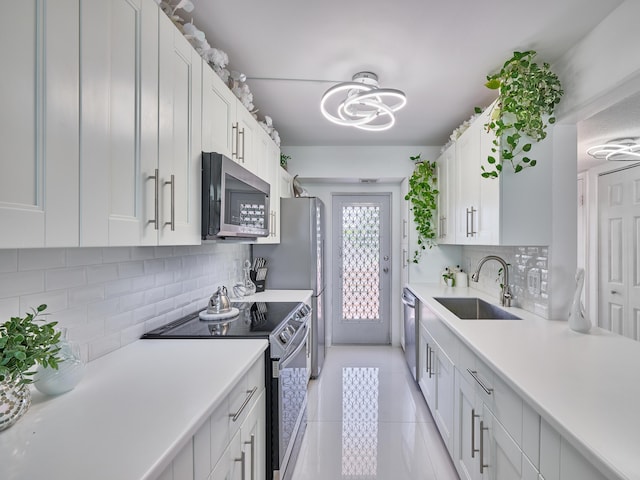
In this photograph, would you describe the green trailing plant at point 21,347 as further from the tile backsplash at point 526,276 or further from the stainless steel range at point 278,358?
the tile backsplash at point 526,276

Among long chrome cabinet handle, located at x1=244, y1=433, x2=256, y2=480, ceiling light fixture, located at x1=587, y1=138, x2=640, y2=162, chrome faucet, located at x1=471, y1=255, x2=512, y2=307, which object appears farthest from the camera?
ceiling light fixture, located at x1=587, y1=138, x2=640, y2=162

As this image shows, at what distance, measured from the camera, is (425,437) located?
231cm

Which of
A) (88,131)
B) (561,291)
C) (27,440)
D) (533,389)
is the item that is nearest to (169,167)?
(88,131)

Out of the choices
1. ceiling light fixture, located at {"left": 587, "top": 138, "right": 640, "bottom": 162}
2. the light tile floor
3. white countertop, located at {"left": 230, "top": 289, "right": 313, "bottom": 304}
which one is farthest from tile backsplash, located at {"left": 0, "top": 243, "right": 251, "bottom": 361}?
ceiling light fixture, located at {"left": 587, "top": 138, "right": 640, "bottom": 162}

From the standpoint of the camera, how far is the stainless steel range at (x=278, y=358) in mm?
1611

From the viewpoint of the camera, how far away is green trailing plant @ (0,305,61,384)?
78 cm

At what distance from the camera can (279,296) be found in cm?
283

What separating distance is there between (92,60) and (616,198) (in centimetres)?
417

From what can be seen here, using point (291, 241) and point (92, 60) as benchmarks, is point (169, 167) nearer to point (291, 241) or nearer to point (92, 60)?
point (92, 60)

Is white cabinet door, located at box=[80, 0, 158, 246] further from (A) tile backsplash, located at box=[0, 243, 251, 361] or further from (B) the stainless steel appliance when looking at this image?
(B) the stainless steel appliance

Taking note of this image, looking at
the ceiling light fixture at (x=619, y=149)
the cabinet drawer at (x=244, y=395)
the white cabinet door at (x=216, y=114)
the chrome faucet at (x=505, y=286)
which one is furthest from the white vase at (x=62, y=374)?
the ceiling light fixture at (x=619, y=149)

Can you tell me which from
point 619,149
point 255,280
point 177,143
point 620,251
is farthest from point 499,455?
point 620,251

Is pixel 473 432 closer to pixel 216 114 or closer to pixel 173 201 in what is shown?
pixel 173 201

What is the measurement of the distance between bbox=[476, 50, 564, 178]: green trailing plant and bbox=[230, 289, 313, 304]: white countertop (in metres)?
1.70
